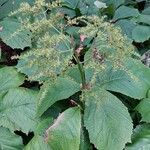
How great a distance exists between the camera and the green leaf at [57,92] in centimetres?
243

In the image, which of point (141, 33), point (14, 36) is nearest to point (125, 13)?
point (141, 33)

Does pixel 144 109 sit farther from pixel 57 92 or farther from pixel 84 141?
pixel 57 92

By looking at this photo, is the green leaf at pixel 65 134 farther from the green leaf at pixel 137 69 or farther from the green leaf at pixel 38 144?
the green leaf at pixel 137 69

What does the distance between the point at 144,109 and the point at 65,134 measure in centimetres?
60

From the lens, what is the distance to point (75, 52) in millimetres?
2326

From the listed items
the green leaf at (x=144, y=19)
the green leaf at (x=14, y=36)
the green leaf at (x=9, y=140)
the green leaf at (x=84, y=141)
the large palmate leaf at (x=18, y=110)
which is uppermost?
the green leaf at (x=14, y=36)

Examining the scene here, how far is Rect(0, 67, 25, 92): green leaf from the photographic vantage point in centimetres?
274

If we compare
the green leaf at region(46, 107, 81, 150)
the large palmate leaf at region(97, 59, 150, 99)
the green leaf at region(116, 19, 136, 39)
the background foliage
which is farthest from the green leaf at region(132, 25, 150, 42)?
the green leaf at region(46, 107, 81, 150)

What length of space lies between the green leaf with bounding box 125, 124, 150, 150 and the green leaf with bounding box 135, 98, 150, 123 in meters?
0.09

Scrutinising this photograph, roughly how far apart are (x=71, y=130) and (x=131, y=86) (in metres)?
0.56

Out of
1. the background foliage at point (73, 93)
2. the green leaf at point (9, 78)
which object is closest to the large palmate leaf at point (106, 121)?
the background foliage at point (73, 93)

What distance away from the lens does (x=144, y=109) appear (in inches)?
99.5

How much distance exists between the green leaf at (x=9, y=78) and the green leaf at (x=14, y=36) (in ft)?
0.86

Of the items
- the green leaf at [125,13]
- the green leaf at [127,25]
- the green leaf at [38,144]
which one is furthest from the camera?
the green leaf at [125,13]
